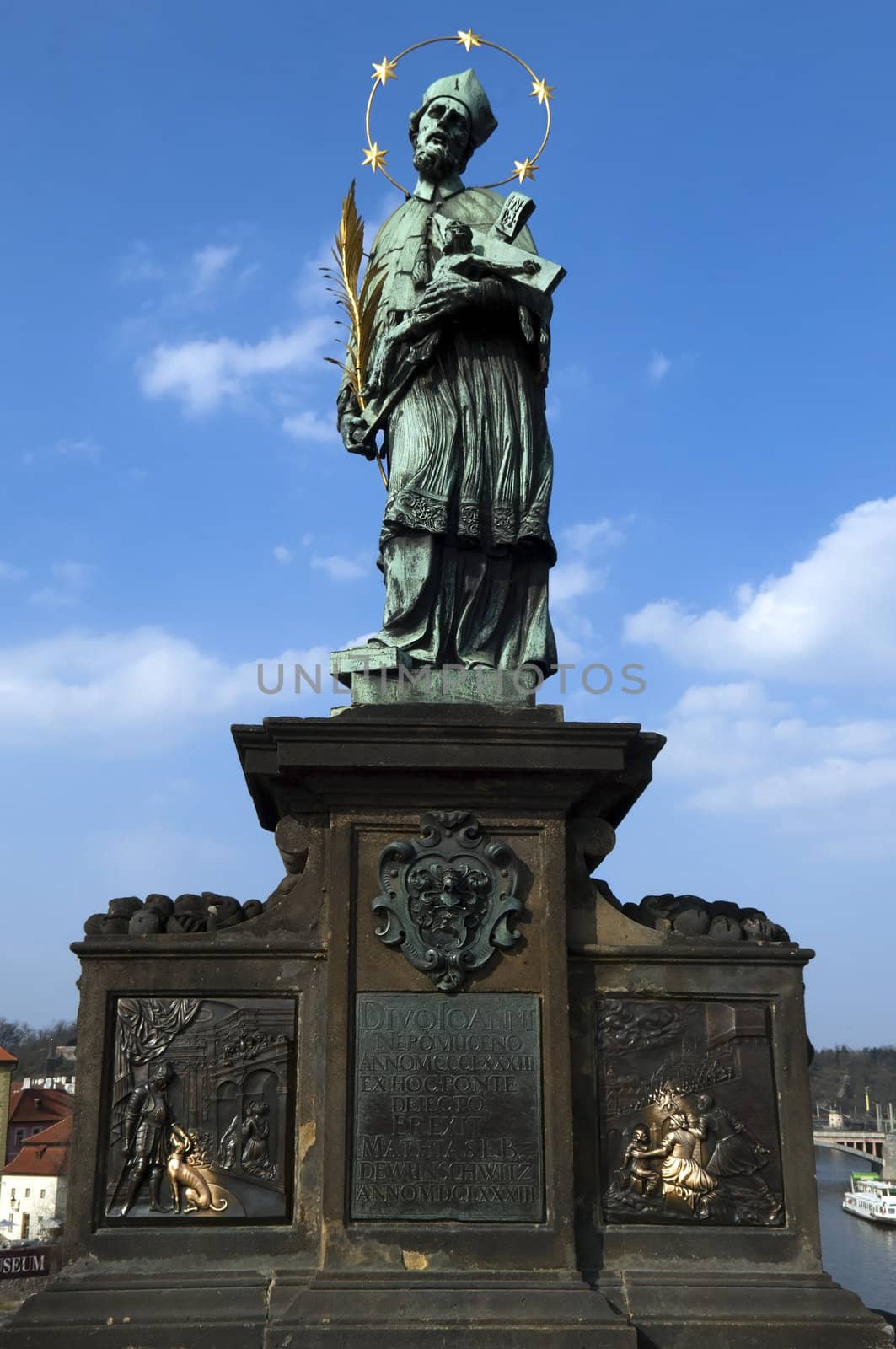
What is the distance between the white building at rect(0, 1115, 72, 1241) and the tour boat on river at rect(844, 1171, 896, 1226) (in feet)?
109

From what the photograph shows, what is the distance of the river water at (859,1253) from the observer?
3588cm

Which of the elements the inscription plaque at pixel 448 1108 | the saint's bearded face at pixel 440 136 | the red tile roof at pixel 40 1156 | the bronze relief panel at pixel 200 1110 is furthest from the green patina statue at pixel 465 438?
the red tile roof at pixel 40 1156

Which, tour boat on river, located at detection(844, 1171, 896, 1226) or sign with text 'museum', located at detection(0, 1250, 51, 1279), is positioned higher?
sign with text 'museum', located at detection(0, 1250, 51, 1279)

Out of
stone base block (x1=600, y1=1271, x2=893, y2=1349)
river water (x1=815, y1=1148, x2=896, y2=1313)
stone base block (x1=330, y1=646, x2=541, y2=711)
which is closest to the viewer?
stone base block (x1=600, y1=1271, x2=893, y2=1349)

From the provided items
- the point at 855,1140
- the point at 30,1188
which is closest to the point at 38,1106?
the point at 30,1188

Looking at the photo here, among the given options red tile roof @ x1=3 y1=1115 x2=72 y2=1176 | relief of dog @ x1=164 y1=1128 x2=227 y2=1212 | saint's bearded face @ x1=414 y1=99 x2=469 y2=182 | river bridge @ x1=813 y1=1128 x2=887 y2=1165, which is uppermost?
saint's bearded face @ x1=414 y1=99 x2=469 y2=182

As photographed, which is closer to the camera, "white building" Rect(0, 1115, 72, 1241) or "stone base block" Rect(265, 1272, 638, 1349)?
"stone base block" Rect(265, 1272, 638, 1349)

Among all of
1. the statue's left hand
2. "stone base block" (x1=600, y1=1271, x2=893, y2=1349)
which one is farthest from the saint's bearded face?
"stone base block" (x1=600, y1=1271, x2=893, y2=1349)

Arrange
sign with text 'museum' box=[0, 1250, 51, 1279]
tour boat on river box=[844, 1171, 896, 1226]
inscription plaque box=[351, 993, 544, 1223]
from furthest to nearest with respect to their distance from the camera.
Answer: tour boat on river box=[844, 1171, 896, 1226] → sign with text 'museum' box=[0, 1250, 51, 1279] → inscription plaque box=[351, 993, 544, 1223]

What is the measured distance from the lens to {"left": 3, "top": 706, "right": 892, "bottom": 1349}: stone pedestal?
705 centimetres

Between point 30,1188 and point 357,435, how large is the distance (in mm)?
48914

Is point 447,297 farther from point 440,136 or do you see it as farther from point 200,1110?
point 200,1110

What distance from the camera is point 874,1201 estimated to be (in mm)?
56094

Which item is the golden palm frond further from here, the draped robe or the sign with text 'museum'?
the sign with text 'museum'
